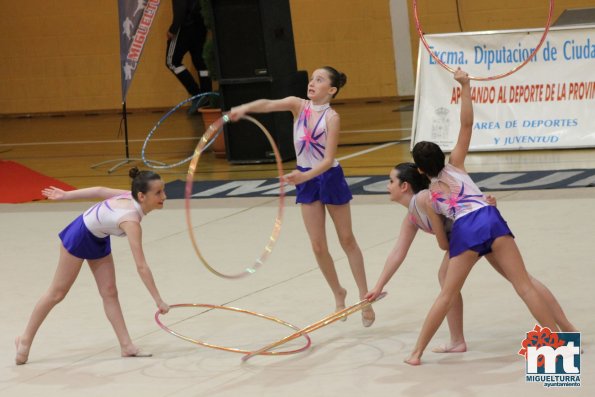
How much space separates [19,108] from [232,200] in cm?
1029

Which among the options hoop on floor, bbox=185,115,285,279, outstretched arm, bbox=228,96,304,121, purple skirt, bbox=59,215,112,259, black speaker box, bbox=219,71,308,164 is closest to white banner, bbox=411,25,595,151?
black speaker box, bbox=219,71,308,164

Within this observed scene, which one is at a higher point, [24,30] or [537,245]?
[24,30]

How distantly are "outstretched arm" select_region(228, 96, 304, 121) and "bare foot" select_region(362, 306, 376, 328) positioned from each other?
4.10 ft

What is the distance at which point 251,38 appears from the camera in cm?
1230

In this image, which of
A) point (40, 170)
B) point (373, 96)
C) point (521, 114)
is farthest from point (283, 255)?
point (373, 96)

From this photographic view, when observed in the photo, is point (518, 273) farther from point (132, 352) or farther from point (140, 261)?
point (132, 352)

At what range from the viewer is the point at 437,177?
5.36 m

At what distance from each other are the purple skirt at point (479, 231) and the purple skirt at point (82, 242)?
2.00 m

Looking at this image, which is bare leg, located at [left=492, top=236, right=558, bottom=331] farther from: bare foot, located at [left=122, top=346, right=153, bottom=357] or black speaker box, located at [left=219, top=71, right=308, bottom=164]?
black speaker box, located at [left=219, top=71, right=308, bottom=164]

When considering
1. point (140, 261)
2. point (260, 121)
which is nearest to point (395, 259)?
point (140, 261)

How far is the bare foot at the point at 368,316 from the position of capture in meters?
6.24

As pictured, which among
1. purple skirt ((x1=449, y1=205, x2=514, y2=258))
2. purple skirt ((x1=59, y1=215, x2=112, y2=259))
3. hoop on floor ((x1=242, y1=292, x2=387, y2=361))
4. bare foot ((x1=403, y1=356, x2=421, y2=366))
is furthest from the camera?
purple skirt ((x1=59, y1=215, x2=112, y2=259))

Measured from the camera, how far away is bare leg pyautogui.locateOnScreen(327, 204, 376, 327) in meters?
6.27

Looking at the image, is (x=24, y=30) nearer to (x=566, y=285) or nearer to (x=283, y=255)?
(x=283, y=255)
